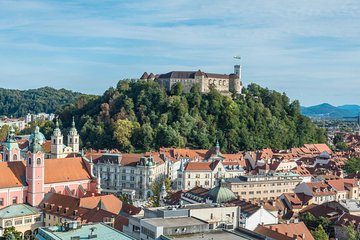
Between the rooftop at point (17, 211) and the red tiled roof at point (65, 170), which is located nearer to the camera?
the rooftop at point (17, 211)

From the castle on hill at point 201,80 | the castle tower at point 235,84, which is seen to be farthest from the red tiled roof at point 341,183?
the castle tower at point 235,84

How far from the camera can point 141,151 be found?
3711 inches

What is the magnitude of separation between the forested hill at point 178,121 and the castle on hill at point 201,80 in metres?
4.80

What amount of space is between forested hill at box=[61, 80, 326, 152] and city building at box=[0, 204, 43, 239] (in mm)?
46016

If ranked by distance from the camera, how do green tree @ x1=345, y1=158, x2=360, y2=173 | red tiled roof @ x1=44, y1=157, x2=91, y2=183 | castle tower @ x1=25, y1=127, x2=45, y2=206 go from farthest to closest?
green tree @ x1=345, y1=158, x2=360, y2=173
red tiled roof @ x1=44, y1=157, x2=91, y2=183
castle tower @ x1=25, y1=127, x2=45, y2=206

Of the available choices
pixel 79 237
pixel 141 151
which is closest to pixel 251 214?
pixel 79 237

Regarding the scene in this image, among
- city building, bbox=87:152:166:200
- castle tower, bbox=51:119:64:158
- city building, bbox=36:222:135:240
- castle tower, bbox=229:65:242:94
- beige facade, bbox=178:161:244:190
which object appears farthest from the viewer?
castle tower, bbox=229:65:242:94

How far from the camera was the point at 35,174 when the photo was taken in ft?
167

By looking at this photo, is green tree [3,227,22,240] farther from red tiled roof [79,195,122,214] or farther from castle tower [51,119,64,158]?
castle tower [51,119,64,158]

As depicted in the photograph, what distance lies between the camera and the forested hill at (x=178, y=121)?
316 ft

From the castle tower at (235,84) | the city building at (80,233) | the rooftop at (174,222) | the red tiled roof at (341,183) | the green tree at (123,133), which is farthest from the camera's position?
the castle tower at (235,84)

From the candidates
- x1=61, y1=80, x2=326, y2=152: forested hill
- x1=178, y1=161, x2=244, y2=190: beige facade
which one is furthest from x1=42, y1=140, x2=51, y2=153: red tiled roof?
x1=178, y1=161, x2=244, y2=190: beige facade

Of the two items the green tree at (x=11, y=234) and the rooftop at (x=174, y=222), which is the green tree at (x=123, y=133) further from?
the rooftop at (x=174, y=222)

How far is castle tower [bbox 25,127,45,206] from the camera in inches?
1998
